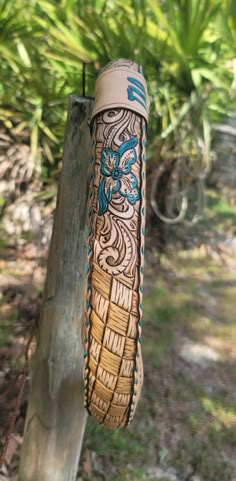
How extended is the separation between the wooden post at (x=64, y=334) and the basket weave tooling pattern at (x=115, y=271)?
16cm

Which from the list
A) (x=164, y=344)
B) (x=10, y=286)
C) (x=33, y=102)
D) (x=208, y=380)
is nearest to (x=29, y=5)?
(x=33, y=102)

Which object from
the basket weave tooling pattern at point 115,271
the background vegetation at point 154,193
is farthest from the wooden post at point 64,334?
the background vegetation at point 154,193

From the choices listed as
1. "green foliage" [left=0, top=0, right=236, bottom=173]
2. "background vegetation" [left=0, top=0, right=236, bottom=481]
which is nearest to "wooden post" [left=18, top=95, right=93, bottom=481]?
"background vegetation" [left=0, top=0, right=236, bottom=481]

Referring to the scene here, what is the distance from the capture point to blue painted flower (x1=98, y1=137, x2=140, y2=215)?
26.5 inches

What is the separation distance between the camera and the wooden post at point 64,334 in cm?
85

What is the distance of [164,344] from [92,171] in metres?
1.43

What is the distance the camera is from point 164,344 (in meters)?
2.01

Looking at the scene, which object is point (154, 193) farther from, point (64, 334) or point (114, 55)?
point (64, 334)

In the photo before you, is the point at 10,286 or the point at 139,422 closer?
the point at 139,422

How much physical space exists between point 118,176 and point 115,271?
0.44ft

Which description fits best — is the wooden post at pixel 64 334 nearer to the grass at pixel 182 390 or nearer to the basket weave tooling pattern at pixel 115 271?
the basket weave tooling pattern at pixel 115 271

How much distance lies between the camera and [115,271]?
0.66m

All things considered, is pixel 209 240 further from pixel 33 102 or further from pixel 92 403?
pixel 92 403

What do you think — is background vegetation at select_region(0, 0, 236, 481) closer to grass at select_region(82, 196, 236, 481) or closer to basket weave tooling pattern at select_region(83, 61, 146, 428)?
grass at select_region(82, 196, 236, 481)
